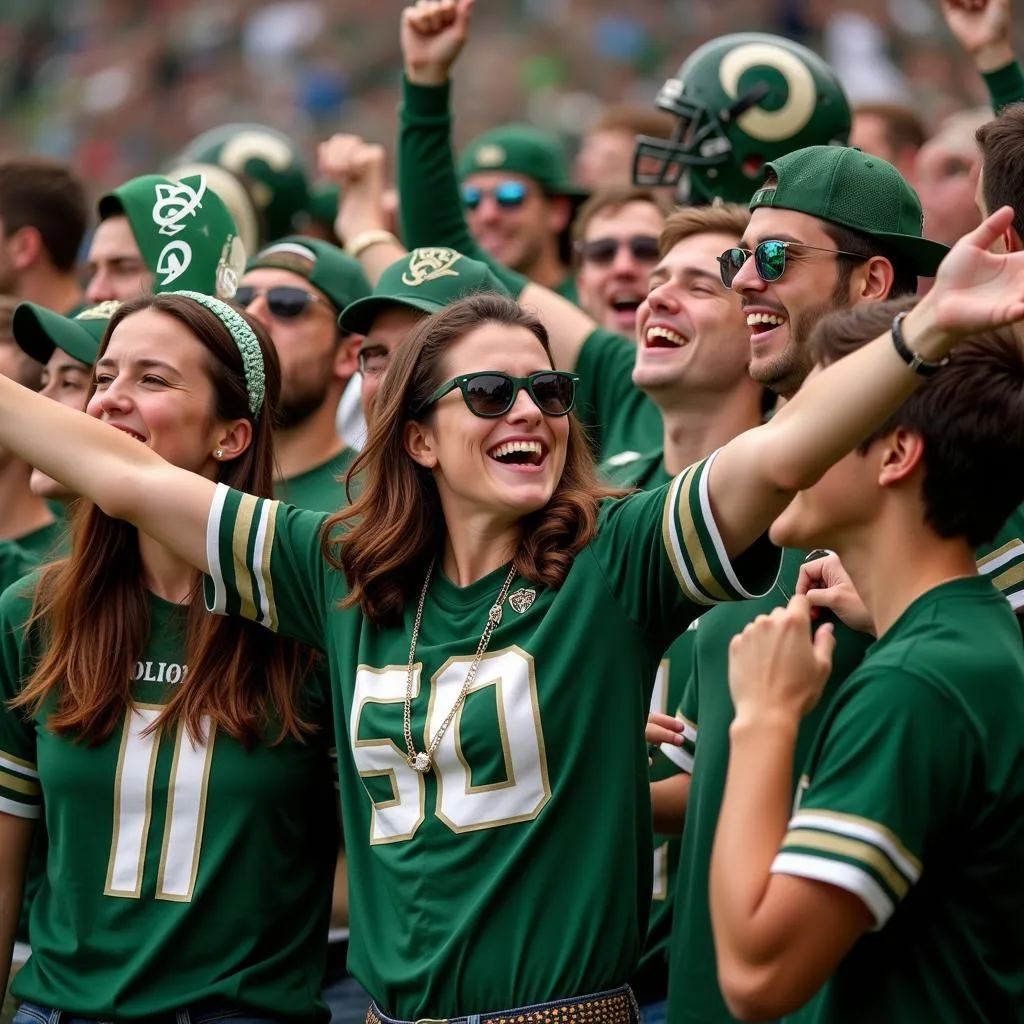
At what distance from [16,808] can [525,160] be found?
165 inches

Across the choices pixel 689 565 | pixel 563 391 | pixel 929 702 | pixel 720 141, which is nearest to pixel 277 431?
pixel 720 141

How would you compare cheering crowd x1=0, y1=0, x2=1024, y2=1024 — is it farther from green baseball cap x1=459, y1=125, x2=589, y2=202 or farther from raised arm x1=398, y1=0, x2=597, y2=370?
green baseball cap x1=459, y1=125, x2=589, y2=202

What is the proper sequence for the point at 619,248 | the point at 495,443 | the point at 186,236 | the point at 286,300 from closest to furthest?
1. the point at 495,443
2. the point at 186,236
3. the point at 286,300
4. the point at 619,248

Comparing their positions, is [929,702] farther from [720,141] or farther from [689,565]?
[720,141]

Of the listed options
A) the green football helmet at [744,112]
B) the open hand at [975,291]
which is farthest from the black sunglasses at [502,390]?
the green football helmet at [744,112]

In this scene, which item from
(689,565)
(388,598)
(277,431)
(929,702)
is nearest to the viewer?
(929,702)

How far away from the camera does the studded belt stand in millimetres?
3420

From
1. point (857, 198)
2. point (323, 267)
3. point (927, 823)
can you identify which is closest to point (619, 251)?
point (323, 267)

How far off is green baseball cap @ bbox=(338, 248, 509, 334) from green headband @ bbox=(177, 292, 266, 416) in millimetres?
657

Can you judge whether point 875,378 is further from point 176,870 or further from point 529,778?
point 176,870

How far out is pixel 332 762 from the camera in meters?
4.23

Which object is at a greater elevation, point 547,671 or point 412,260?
point 412,260

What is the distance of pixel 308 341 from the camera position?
6.12m

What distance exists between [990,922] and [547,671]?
102 centimetres
